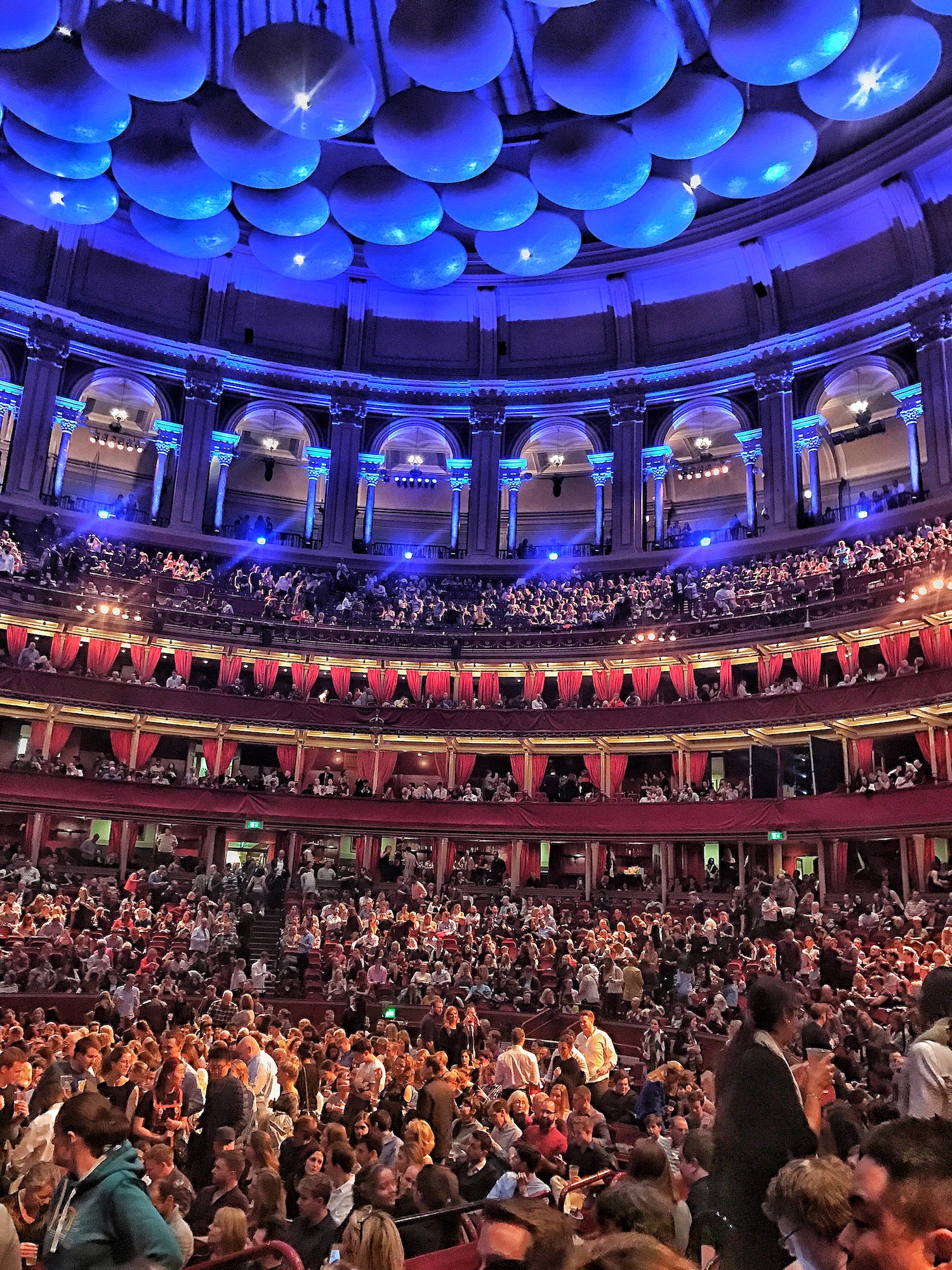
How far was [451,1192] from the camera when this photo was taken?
6715mm

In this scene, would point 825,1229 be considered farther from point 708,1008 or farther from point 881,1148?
point 708,1008

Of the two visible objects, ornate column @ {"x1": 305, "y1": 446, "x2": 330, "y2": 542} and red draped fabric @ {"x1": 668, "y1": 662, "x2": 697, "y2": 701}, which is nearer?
red draped fabric @ {"x1": 668, "y1": 662, "x2": 697, "y2": 701}

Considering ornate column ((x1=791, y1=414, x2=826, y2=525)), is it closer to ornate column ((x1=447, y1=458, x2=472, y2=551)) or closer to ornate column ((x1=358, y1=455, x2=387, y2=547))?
ornate column ((x1=447, y1=458, x2=472, y2=551))

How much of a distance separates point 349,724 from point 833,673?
14.8 meters

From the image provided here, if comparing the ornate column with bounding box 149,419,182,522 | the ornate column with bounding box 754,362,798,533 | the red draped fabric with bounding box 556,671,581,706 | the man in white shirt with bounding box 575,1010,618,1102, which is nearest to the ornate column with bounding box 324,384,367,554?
the ornate column with bounding box 149,419,182,522

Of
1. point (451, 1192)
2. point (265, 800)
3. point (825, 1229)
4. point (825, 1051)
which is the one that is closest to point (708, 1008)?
point (451, 1192)

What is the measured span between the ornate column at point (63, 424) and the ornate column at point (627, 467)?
19.2 meters

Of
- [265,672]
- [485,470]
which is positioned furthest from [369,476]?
[265,672]

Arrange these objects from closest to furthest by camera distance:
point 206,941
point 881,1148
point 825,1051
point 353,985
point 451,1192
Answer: point 881,1148 → point 825,1051 → point 451,1192 → point 353,985 → point 206,941

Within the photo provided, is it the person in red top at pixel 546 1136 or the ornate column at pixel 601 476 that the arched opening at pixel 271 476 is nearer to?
the ornate column at pixel 601 476

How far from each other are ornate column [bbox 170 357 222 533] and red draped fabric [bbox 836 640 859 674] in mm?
22357

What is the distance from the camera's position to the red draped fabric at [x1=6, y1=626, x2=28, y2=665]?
32.3m

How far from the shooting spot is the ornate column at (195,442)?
127ft

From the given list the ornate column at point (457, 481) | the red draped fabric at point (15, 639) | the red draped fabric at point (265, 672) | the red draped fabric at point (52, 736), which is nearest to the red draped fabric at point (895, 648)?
the ornate column at point (457, 481)
